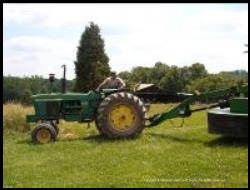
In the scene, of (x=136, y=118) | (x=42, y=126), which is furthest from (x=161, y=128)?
(x=42, y=126)

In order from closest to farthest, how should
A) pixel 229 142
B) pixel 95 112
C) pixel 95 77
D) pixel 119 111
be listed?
pixel 229 142 < pixel 119 111 < pixel 95 112 < pixel 95 77

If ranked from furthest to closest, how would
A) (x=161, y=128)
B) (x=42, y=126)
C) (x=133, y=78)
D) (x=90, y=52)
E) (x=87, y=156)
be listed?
(x=133, y=78) → (x=90, y=52) → (x=161, y=128) → (x=42, y=126) → (x=87, y=156)

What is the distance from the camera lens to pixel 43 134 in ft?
42.8

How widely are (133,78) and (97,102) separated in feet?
240

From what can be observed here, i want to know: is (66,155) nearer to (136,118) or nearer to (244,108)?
(136,118)

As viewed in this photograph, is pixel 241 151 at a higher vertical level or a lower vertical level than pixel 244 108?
lower

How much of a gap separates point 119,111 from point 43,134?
188 cm

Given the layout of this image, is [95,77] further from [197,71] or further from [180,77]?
[197,71]

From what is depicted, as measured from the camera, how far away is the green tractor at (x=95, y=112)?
13.2 metres

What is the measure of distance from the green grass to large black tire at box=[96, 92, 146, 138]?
1.11 ft

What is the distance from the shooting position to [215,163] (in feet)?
30.8

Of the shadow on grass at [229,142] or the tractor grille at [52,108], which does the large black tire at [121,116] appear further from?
the shadow on grass at [229,142]

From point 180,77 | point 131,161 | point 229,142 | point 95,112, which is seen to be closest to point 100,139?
point 95,112

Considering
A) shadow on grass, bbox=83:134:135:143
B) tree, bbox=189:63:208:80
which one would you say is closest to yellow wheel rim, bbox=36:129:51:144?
shadow on grass, bbox=83:134:135:143
